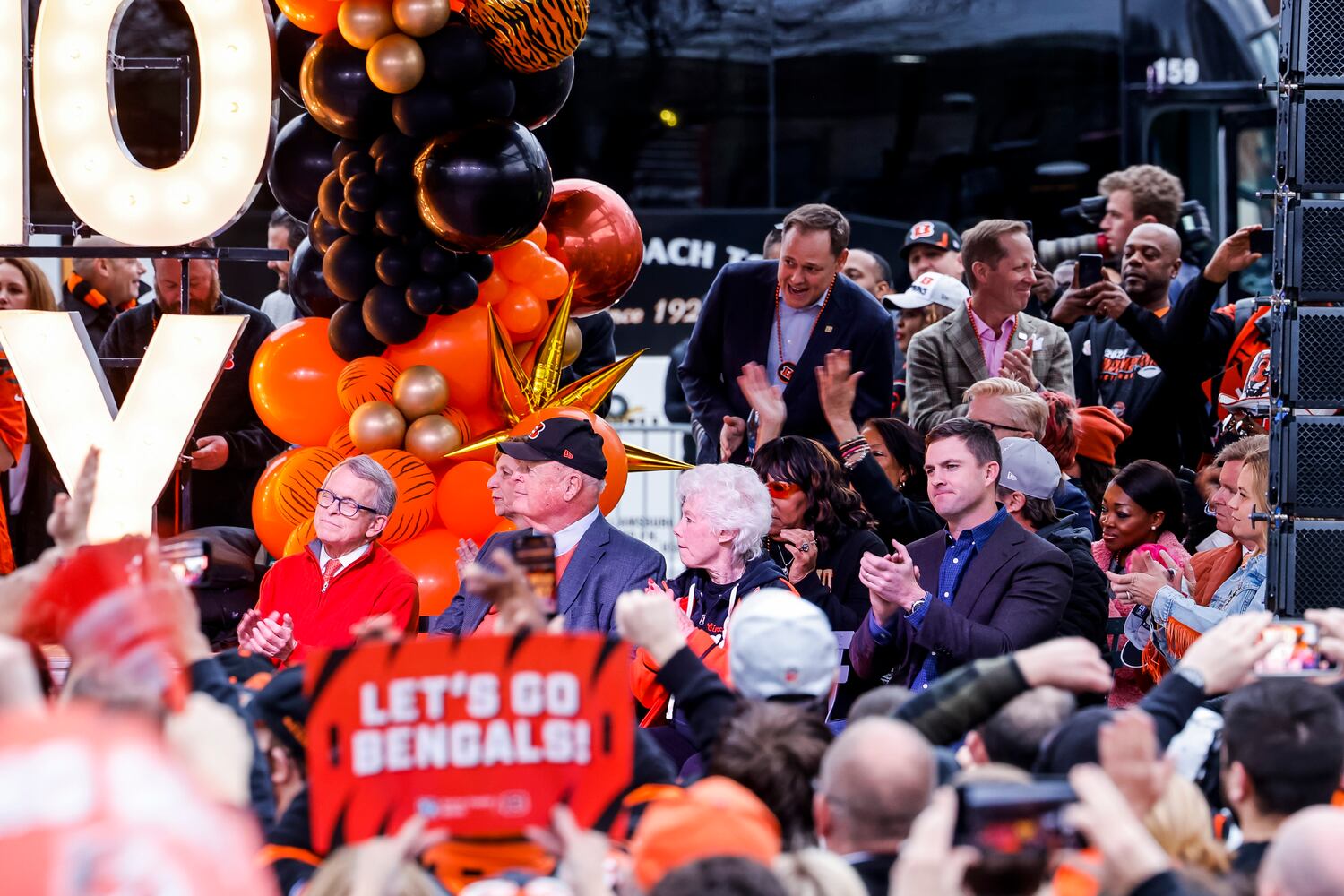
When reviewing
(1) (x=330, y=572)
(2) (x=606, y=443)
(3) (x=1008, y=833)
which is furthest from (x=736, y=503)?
(3) (x=1008, y=833)

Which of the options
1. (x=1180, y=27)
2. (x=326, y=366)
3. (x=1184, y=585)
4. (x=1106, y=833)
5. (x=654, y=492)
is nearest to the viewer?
(x=1106, y=833)

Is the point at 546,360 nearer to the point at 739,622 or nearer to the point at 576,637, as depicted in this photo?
the point at 739,622

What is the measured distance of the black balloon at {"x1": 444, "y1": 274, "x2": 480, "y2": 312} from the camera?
5.86 m

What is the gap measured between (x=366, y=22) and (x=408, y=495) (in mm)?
1553

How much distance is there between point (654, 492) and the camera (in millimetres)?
10047

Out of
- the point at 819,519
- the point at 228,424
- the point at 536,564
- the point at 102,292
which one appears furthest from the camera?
the point at 102,292

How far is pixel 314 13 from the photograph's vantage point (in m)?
5.84

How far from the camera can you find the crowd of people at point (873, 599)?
2.83 meters

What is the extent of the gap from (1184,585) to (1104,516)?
2.76 feet

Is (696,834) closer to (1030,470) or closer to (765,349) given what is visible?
(1030,470)

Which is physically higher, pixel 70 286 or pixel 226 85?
pixel 226 85

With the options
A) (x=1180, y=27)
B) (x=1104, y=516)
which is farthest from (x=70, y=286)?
(x=1180, y=27)

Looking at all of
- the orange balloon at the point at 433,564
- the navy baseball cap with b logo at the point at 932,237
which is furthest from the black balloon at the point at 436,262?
the navy baseball cap with b logo at the point at 932,237

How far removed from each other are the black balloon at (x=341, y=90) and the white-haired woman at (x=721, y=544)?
1.72 metres
